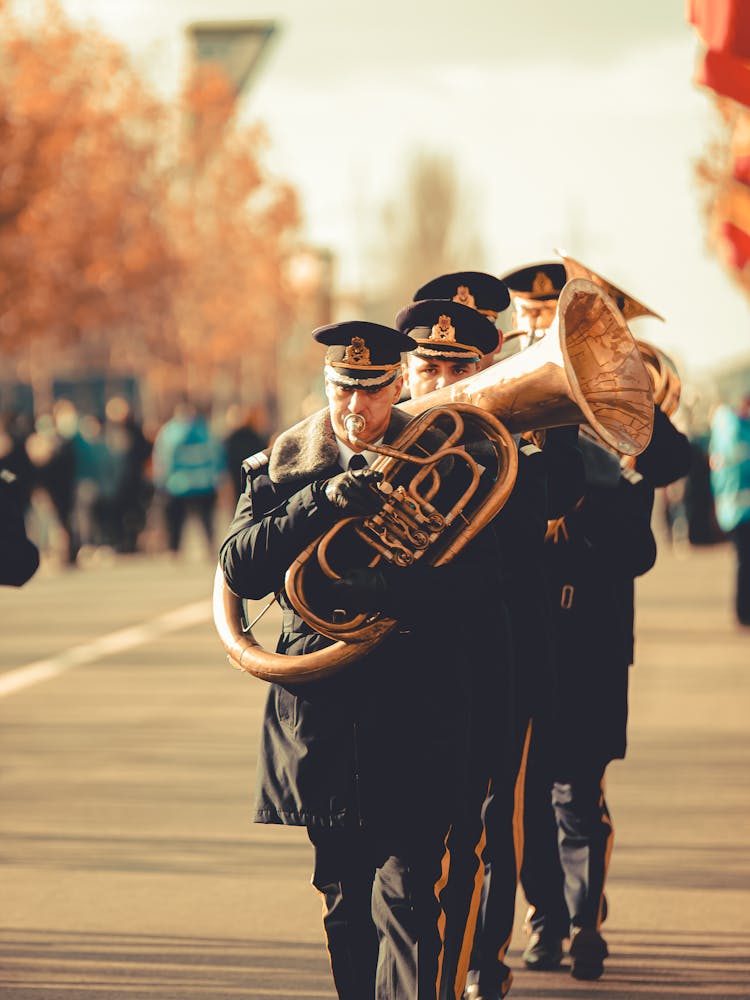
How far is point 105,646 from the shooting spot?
14.3 meters

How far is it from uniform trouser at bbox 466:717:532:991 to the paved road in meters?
0.31

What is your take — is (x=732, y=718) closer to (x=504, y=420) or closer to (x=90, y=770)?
(x=90, y=770)

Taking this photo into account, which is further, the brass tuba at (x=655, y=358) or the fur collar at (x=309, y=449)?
the brass tuba at (x=655, y=358)

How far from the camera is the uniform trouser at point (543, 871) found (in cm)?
585

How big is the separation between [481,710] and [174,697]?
682cm

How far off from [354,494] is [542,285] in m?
1.77

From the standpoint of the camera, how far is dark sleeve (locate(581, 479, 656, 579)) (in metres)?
5.91

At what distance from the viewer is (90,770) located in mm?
9180

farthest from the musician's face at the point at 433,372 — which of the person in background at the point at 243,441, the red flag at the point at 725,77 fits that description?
the person in background at the point at 243,441

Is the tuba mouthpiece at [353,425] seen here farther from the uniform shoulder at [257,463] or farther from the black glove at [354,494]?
the uniform shoulder at [257,463]

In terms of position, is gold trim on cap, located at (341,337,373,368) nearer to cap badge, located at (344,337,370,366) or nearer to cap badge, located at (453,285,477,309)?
cap badge, located at (344,337,370,366)

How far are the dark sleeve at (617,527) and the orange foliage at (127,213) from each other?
2919cm

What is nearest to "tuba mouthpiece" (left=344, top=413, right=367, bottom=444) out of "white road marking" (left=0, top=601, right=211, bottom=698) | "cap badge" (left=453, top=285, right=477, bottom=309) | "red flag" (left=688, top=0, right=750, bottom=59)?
"cap badge" (left=453, top=285, right=477, bottom=309)

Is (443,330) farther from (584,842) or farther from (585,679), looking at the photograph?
(584,842)
